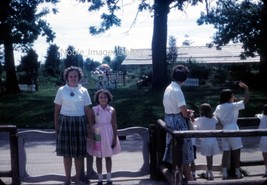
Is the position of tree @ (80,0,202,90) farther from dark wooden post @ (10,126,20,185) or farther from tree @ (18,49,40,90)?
dark wooden post @ (10,126,20,185)

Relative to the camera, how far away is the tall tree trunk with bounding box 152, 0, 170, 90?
2259 centimetres

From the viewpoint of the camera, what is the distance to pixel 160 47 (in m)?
22.6

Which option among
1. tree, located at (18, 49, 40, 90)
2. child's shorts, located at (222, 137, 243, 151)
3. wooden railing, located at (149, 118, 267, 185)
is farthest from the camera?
tree, located at (18, 49, 40, 90)

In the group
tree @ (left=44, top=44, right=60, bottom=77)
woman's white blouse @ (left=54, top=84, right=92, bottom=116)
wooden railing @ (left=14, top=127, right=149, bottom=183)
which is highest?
tree @ (left=44, top=44, right=60, bottom=77)

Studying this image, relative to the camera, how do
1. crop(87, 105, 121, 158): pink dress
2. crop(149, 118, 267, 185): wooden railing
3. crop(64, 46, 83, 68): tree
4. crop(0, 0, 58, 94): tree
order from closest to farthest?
crop(149, 118, 267, 185): wooden railing → crop(87, 105, 121, 158): pink dress → crop(0, 0, 58, 94): tree → crop(64, 46, 83, 68): tree

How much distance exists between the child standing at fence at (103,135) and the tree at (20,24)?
16.5ft

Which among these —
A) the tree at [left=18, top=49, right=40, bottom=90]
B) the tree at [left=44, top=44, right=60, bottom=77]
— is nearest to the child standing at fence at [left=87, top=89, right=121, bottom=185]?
the tree at [left=18, top=49, right=40, bottom=90]

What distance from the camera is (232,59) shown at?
4366cm

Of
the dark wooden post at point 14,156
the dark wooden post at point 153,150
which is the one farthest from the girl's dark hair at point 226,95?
the dark wooden post at point 14,156

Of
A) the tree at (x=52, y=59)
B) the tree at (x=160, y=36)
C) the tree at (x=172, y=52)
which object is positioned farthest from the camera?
the tree at (x=52, y=59)

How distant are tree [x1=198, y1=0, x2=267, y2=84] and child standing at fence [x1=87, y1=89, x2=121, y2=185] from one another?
17.0 metres

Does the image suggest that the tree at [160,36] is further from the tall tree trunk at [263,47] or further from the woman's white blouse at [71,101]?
the woman's white blouse at [71,101]

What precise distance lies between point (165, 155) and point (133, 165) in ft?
4.82

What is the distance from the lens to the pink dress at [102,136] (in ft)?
19.9
